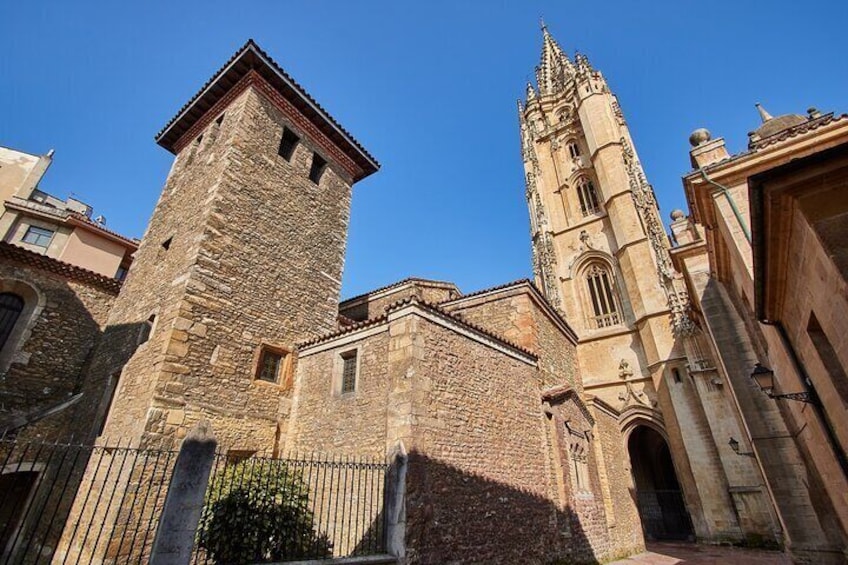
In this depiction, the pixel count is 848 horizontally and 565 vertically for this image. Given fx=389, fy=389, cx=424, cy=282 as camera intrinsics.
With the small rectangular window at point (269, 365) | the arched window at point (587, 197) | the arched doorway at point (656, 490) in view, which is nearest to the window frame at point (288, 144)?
the small rectangular window at point (269, 365)

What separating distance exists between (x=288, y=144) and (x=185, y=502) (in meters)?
11.4

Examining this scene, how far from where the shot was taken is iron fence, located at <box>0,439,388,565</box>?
576cm

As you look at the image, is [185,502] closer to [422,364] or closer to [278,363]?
[422,364]

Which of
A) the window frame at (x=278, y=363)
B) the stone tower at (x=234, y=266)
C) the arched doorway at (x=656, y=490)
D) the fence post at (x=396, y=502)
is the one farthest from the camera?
the arched doorway at (x=656, y=490)

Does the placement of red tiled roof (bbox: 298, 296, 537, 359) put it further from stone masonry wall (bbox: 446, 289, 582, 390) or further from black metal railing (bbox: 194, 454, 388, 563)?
black metal railing (bbox: 194, 454, 388, 563)

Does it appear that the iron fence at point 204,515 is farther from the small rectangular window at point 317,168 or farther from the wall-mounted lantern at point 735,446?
the wall-mounted lantern at point 735,446

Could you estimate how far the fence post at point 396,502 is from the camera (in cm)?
637

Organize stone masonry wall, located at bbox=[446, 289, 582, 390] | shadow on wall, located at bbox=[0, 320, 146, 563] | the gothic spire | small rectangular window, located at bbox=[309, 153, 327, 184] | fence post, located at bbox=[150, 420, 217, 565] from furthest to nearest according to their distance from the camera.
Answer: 1. the gothic spire
2. small rectangular window, located at bbox=[309, 153, 327, 184]
3. stone masonry wall, located at bbox=[446, 289, 582, 390]
4. shadow on wall, located at bbox=[0, 320, 146, 563]
5. fence post, located at bbox=[150, 420, 217, 565]

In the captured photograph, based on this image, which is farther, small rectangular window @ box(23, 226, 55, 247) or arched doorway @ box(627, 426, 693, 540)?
arched doorway @ box(627, 426, 693, 540)

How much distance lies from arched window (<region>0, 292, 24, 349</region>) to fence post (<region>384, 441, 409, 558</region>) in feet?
34.2

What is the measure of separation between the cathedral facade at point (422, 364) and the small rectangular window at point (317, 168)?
143 millimetres

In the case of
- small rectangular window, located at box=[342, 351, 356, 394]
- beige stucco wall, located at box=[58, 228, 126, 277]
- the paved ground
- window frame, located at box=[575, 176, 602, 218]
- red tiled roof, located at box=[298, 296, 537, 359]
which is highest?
window frame, located at box=[575, 176, 602, 218]

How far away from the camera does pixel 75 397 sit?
9.62m

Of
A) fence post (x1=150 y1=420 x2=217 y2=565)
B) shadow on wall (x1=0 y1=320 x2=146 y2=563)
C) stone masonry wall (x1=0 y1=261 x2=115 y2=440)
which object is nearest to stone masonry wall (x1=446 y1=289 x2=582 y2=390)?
fence post (x1=150 y1=420 x2=217 y2=565)
